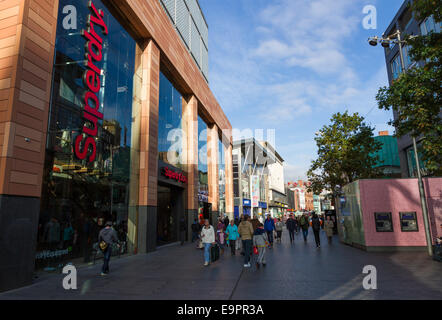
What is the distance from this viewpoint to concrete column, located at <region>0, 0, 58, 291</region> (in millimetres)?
7277

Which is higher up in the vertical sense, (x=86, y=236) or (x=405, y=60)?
(x=405, y=60)

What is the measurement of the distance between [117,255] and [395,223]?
13046mm

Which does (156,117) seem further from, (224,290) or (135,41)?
(224,290)

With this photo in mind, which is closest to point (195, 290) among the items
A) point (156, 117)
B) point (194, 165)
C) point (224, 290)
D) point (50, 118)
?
point (224, 290)

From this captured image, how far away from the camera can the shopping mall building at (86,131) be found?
774 cm

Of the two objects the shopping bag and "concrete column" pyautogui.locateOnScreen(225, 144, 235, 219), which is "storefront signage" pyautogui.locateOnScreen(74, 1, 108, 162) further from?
"concrete column" pyautogui.locateOnScreen(225, 144, 235, 219)

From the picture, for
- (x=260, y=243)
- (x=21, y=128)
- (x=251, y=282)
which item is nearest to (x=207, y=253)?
(x=260, y=243)

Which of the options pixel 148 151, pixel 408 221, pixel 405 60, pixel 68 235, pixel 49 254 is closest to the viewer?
pixel 49 254

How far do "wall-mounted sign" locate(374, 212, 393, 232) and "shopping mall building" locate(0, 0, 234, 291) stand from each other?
A: 11182 millimetres

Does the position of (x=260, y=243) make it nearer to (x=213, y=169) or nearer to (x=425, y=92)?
(x=425, y=92)

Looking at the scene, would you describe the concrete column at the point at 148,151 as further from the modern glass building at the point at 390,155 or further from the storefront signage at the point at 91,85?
the modern glass building at the point at 390,155

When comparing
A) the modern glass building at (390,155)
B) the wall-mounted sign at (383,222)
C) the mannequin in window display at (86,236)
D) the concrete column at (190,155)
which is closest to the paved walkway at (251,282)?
the mannequin in window display at (86,236)

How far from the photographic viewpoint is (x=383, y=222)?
13914 millimetres

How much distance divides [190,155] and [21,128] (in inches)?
625
